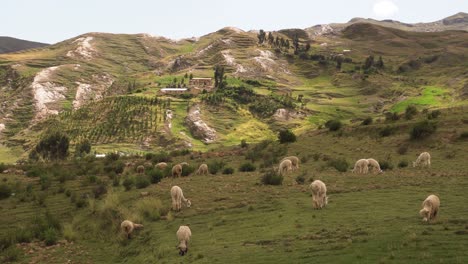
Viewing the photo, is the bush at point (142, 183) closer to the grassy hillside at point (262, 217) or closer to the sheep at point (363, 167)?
the grassy hillside at point (262, 217)

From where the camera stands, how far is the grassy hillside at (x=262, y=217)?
13.4 meters

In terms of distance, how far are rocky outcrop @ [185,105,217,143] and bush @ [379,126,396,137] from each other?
170 feet

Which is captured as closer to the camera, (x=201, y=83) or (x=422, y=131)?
(x=422, y=131)

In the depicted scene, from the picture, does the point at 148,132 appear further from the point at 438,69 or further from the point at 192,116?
the point at 438,69

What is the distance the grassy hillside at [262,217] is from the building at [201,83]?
338ft

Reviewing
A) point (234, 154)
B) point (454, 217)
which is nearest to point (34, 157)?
point (234, 154)

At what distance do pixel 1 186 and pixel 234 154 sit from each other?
24097 mm

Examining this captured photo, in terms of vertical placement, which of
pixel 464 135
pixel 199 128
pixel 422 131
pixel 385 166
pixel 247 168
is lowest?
pixel 199 128

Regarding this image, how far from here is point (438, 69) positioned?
154m

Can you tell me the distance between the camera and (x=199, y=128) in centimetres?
9669

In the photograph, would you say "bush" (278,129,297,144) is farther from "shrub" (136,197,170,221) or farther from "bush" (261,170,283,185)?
"shrub" (136,197,170,221)

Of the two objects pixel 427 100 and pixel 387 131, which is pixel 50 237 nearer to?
pixel 387 131

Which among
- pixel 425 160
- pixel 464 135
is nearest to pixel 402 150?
pixel 464 135

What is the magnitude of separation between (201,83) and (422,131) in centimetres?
11022
